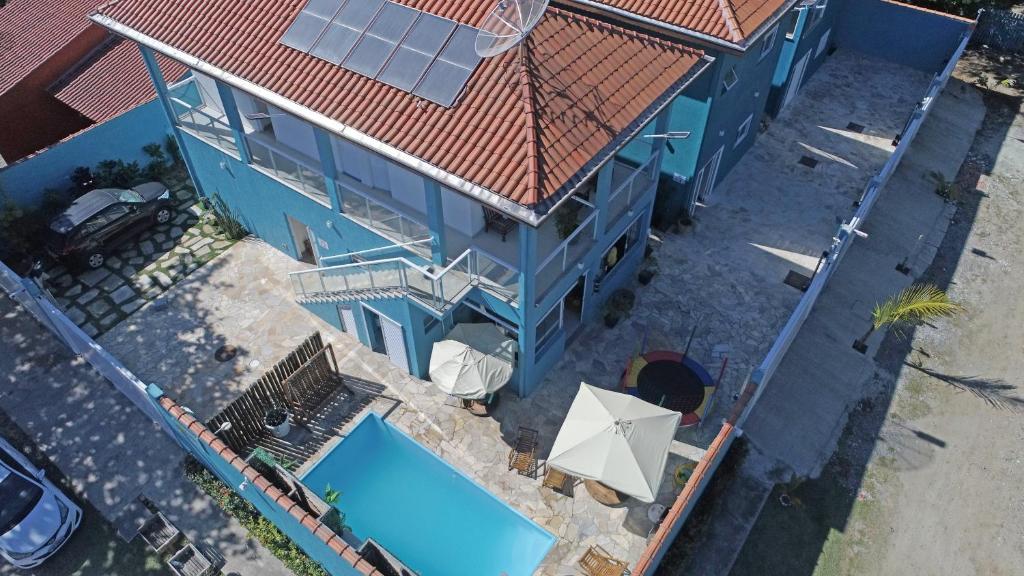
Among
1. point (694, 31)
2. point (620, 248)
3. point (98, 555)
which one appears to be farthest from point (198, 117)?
point (694, 31)

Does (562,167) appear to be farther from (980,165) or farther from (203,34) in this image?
(980,165)

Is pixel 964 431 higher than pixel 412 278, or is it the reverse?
pixel 412 278

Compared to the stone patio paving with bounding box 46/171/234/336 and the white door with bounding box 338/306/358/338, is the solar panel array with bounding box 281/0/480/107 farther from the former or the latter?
the stone patio paving with bounding box 46/171/234/336

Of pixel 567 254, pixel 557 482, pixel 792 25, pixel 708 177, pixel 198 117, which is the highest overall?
pixel 792 25

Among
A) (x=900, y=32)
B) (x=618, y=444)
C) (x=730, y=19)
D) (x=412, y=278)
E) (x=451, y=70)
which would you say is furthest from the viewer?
(x=900, y=32)

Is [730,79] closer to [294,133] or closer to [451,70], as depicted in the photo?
[451,70]

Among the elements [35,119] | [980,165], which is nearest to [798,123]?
[980,165]

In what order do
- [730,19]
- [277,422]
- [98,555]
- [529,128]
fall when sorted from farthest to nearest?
[730,19] → [277,422] → [98,555] → [529,128]

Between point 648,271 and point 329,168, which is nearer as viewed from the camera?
point 329,168
